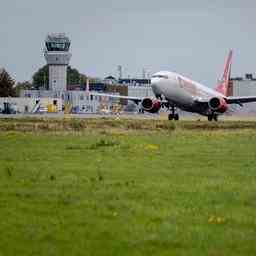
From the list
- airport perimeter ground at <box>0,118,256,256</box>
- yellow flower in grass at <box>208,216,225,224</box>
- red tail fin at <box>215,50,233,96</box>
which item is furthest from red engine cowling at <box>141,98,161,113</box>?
yellow flower in grass at <box>208,216,225,224</box>

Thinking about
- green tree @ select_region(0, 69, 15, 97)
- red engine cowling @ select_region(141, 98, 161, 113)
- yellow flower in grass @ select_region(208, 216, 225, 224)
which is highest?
green tree @ select_region(0, 69, 15, 97)

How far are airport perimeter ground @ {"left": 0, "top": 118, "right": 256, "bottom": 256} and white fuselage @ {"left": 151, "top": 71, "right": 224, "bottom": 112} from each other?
4524 cm

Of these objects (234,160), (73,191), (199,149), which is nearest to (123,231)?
(73,191)

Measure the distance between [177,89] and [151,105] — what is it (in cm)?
553

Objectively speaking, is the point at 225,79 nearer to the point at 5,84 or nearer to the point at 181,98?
the point at 181,98

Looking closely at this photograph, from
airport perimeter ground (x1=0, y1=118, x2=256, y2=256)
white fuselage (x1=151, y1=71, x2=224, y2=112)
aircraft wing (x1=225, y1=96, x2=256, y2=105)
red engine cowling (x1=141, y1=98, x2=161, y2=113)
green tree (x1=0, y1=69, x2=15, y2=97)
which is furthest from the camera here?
green tree (x1=0, y1=69, x2=15, y2=97)

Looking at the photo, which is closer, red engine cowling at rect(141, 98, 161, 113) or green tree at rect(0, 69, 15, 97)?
red engine cowling at rect(141, 98, 161, 113)

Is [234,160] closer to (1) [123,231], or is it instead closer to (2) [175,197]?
(2) [175,197]

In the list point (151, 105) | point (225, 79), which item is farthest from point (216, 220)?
point (225, 79)

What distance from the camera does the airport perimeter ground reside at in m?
9.51

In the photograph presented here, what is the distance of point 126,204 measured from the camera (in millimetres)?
12531

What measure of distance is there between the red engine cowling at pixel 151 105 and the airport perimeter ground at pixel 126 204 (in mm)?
49679

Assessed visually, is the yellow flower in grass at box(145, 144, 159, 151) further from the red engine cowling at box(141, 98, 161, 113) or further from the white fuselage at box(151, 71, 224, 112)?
the red engine cowling at box(141, 98, 161, 113)

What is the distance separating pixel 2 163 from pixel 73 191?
19.3 feet
